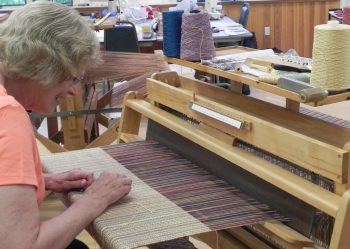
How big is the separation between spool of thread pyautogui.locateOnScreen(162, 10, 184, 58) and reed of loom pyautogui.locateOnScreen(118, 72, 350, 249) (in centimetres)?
14

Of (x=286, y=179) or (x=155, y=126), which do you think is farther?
(x=155, y=126)

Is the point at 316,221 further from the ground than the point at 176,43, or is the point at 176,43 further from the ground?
the point at 176,43

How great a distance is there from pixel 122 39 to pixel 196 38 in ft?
9.05

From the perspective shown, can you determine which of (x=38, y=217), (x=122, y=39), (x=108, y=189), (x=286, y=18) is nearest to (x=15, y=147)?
(x=38, y=217)

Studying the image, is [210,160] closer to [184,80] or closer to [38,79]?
[184,80]

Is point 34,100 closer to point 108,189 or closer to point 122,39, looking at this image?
point 108,189

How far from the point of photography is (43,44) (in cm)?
115

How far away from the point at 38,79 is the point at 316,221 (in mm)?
693

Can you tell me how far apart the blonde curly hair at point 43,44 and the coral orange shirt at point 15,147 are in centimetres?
8

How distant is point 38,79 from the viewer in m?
1.18

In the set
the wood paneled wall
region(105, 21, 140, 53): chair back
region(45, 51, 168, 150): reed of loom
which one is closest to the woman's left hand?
region(45, 51, 168, 150): reed of loom

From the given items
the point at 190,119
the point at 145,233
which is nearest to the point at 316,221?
the point at 145,233

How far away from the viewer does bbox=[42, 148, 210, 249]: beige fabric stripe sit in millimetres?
1152

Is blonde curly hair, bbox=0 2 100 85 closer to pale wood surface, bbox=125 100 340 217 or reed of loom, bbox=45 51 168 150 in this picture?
pale wood surface, bbox=125 100 340 217
